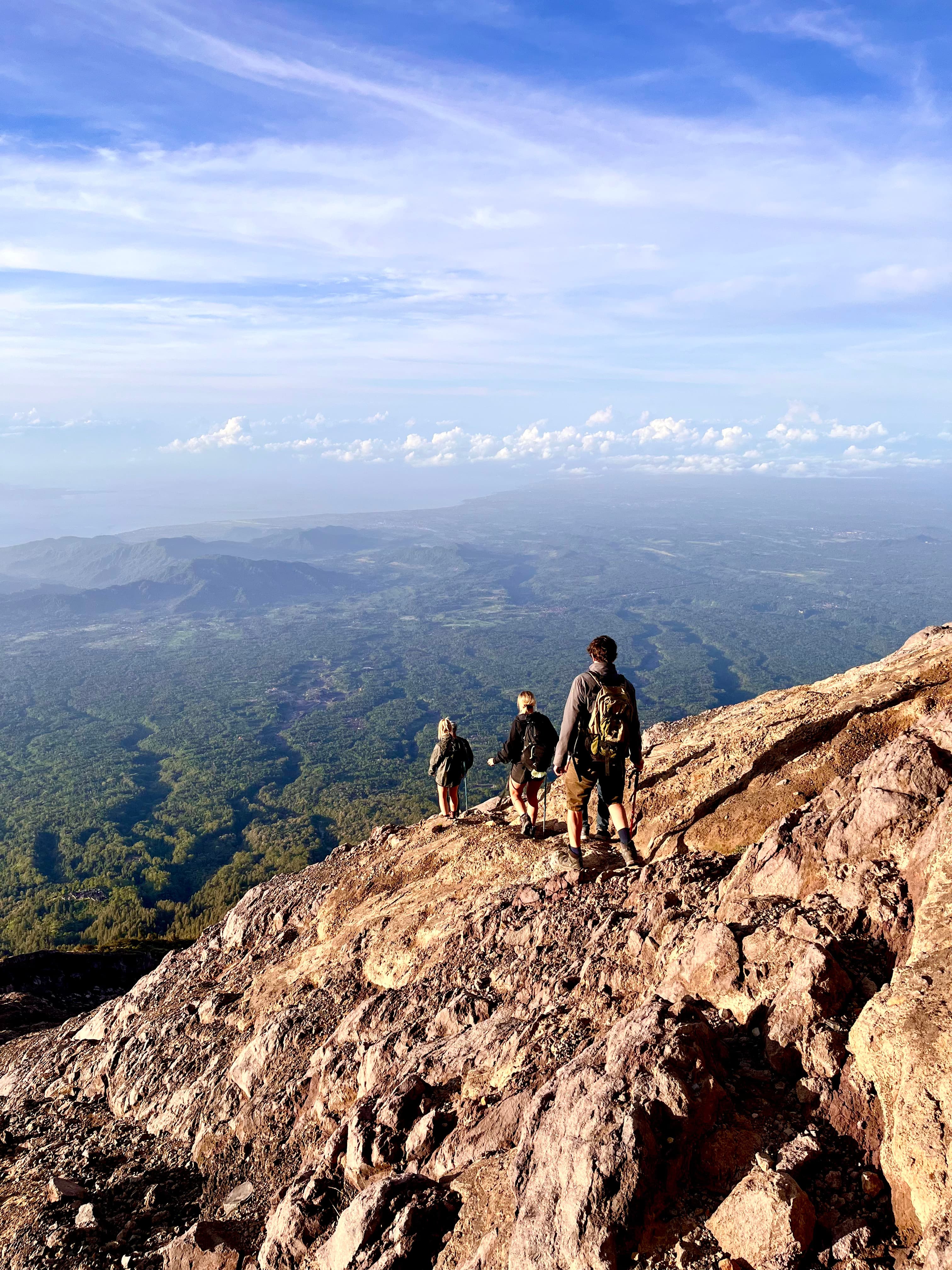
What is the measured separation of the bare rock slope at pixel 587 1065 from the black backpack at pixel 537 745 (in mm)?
1819

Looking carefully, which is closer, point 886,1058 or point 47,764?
point 886,1058

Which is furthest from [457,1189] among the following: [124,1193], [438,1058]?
[124,1193]

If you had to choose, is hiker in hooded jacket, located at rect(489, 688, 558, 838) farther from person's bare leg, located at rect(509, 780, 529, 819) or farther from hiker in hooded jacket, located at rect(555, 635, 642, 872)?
hiker in hooded jacket, located at rect(555, 635, 642, 872)

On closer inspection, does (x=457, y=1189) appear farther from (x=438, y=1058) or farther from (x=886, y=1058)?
(x=886, y=1058)

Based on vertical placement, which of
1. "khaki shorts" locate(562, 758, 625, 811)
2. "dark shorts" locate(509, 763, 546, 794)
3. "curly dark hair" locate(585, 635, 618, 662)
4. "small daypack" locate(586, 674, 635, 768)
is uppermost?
"curly dark hair" locate(585, 635, 618, 662)

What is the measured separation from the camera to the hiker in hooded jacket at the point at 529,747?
14.3 meters

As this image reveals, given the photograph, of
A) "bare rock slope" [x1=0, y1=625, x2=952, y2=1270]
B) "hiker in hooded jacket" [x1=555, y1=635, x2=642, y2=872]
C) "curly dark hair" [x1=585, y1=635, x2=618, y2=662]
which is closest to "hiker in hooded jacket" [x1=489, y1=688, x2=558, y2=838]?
"bare rock slope" [x1=0, y1=625, x2=952, y2=1270]

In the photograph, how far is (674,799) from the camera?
14.6m

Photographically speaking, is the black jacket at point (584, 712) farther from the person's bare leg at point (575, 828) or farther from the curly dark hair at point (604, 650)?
the person's bare leg at point (575, 828)

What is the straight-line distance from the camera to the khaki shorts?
38.5ft

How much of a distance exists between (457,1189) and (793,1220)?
306 cm

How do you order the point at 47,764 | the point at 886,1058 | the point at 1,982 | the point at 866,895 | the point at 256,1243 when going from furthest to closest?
the point at 47,764 → the point at 1,982 → the point at 256,1243 → the point at 866,895 → the point at 886,1058

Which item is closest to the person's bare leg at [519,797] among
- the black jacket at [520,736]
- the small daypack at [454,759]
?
the black jacket at [520,736]

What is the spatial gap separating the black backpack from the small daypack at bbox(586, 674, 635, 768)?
2755 millimetres
